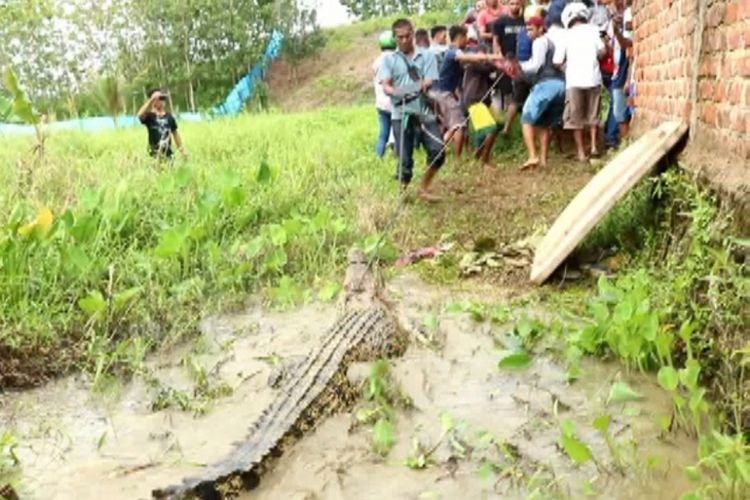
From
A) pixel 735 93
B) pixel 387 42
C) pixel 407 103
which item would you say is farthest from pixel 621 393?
pixel 387 42

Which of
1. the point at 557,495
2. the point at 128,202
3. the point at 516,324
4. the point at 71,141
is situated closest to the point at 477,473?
the point at 557,495

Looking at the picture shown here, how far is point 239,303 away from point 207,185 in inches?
73.5

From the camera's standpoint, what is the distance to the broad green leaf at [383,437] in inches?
120

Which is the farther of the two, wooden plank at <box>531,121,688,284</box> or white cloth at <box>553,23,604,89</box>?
white cloth at <box>553,23,604,89</box>

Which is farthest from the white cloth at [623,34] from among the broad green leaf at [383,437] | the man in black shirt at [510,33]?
the broad green leaf at [383,437]

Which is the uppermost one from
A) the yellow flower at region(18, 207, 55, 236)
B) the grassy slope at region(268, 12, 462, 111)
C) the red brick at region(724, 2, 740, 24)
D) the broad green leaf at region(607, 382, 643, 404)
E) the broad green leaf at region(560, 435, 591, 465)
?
the red brick at region(724, 2, 740, 24)

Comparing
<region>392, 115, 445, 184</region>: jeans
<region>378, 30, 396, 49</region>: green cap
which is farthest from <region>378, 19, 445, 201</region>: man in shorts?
<region>378, 30, 396, 49</region>: green cap

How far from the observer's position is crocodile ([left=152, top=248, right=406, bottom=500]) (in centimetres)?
263

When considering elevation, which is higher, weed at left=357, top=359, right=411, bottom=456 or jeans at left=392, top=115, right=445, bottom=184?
jeans at left=392, top=115, right=445, bottom=184

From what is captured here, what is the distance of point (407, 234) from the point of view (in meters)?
6.07

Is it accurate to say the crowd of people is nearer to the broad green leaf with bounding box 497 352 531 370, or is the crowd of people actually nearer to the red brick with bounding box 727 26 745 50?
the red brick with bounding box 727 26 745 50

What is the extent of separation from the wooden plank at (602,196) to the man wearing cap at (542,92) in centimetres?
340

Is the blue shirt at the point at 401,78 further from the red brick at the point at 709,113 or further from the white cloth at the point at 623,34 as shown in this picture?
the red brick at the point at 709,113

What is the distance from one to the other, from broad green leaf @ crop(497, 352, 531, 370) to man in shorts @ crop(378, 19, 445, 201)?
3.67 meters
